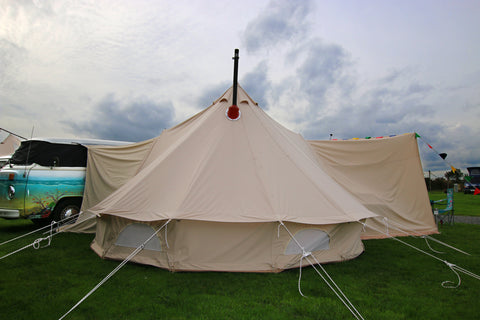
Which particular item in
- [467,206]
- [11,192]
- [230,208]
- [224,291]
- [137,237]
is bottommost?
[224,291]

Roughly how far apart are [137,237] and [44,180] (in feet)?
13.2

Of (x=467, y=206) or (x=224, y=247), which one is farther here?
(x=467, y=206)

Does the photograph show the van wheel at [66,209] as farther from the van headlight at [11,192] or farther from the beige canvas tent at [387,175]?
the beige canvas tent at [387,175]

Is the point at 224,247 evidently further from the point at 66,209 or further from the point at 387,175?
the point at 387,175

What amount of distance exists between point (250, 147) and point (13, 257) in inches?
186

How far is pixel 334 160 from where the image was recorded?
25.3ft

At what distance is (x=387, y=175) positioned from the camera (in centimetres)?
798

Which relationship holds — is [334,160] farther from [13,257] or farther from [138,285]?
[13,257]

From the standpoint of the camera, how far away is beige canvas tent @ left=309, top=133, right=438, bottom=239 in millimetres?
7621

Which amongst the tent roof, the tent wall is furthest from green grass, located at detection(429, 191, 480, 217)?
the tent wall

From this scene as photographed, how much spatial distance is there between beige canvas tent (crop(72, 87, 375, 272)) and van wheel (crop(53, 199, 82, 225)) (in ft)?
8.04

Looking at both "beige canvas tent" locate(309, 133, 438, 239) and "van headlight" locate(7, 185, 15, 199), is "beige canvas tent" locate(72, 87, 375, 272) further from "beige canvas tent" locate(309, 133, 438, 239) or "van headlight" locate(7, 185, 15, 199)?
"van headlight" locate(7, 185, 15, 199)

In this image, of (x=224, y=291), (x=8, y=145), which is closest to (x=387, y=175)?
(x=224, y=291)

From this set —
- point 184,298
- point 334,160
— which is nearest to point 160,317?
point 184,298
